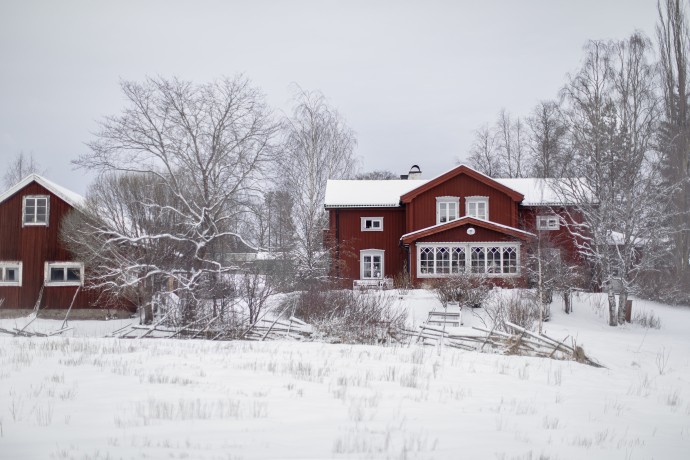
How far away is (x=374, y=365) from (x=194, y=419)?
4.37m

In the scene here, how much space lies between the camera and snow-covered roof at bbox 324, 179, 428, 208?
1186 inches

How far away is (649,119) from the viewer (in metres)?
18.9

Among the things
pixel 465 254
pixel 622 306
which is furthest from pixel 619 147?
pixel 465 254

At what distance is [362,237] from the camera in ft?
99.9

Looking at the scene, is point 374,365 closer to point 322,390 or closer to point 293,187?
point 322,390

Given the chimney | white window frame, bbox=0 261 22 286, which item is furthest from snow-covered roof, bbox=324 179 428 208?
white window frame, bbox=0 261 22 286

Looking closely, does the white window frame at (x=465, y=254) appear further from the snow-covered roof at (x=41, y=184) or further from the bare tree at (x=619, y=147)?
the snow-covered roof at (x=41, y=184)

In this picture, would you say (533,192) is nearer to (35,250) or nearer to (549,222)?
(549,222)

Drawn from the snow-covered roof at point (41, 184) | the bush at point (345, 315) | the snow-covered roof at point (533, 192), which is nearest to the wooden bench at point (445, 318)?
the bush at point (345, 315)

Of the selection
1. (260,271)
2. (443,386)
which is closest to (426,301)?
(260,271)

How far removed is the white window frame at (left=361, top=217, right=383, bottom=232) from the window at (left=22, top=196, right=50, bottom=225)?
15.2m

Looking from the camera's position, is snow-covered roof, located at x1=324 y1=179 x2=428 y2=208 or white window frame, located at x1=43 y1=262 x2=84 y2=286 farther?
snow-covered roof, located at x1=324 y1=179 x2=428 y2=208

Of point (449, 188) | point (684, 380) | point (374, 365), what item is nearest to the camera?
point (374, 365)

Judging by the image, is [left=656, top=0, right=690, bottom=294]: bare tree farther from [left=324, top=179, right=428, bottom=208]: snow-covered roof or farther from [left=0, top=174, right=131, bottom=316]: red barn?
[left=0, top=174, right=131, bottom=316]: red barn
